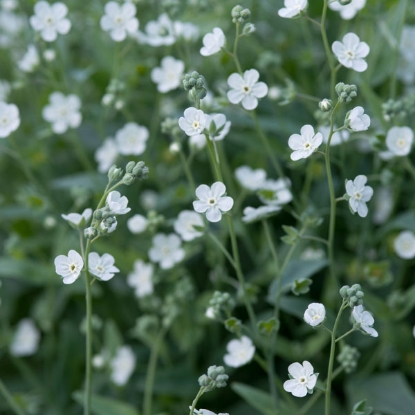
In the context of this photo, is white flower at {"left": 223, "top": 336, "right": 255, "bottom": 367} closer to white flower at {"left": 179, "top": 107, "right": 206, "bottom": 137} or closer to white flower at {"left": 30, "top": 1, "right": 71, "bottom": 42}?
white flower at {"left": 179, "top": 107, "right": 206, "bottom": 137}

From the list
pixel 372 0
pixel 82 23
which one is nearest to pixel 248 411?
pixel 372 0

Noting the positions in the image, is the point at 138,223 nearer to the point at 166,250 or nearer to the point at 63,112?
the point at 166,250

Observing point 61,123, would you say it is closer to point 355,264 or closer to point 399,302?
point 355,264

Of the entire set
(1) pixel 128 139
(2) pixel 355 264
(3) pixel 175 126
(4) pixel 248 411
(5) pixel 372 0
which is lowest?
(4) pixel 248 411

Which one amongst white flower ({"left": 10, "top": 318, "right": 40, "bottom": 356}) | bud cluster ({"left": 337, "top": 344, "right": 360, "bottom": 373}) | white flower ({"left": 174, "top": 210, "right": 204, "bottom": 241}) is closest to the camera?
bud cluster ({"left": 337, "top": 344, "right": 360, "bottom": 373})

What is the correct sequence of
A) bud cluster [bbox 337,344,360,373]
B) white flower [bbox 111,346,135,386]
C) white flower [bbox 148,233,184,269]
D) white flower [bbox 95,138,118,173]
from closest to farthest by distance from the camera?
bud cluster [bbox 337,344,360,373], white flower [bbox 148,233,184,269], white flower [bbox 111,346,135,386], white flower [bbox 95,138,118,173]

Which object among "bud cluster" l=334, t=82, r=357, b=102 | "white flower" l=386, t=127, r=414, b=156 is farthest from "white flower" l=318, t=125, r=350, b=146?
"bud cluster" l=334, t=82, r=357, b=102

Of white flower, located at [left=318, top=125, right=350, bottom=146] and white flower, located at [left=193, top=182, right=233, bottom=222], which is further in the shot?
white flower, located at [left=318, top=125, right=350, bottom=146]
